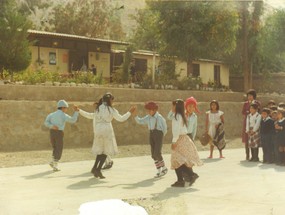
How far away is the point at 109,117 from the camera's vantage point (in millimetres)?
9688

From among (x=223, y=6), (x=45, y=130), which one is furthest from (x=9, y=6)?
(x=223, y=6)

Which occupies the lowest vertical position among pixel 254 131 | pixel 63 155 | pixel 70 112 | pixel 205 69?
pixel 63 155

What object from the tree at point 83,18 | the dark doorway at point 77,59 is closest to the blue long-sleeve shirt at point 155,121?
the dark doorway at point 77,59

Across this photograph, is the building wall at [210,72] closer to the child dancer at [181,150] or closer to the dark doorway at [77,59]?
the dark doorway at [77,59]

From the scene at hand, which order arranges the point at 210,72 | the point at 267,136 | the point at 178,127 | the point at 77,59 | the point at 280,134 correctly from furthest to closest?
the point at 210,72, the point at 77,59, the point at 267,136, the point at 280,134, the point at 178,127

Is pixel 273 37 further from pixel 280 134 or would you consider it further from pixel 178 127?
pixel 178 127

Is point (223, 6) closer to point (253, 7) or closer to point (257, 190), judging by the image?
point (253, 7)

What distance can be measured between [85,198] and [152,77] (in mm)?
15809

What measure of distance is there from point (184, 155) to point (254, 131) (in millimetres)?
4542

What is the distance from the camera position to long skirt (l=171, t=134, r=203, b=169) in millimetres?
8643

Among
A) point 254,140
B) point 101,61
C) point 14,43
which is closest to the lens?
point 254,140

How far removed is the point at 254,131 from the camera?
12773 millimetres

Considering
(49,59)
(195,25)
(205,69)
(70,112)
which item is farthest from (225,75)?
(70,112)

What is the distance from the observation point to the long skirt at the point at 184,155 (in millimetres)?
8643
